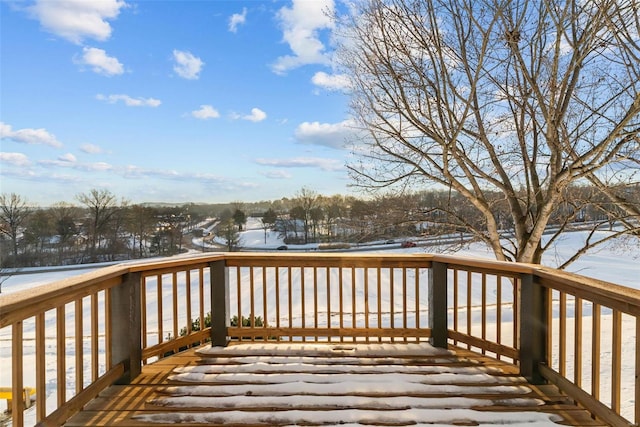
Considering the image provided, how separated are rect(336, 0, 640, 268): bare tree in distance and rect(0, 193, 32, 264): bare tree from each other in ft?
28.5

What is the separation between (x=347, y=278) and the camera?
17344mm

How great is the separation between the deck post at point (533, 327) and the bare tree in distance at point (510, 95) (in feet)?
9.14

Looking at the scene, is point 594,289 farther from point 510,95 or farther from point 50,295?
point 510,95

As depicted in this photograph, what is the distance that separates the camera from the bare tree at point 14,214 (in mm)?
7898

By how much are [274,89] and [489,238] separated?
618 centimetres

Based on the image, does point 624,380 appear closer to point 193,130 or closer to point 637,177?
point 637,177

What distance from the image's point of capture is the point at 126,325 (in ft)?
7.98

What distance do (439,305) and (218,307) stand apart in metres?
2.06

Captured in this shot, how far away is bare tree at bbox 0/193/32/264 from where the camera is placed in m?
7.90

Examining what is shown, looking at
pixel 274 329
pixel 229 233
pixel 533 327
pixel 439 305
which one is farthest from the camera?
pixel 229 233

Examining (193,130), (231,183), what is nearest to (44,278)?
(193,130)

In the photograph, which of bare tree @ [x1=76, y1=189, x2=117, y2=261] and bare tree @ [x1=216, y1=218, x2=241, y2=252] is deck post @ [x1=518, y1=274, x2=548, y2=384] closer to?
bare tree @ [x1=216, y1=218, x2=241, y2=252]

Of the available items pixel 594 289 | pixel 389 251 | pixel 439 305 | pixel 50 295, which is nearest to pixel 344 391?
pixel 439 305

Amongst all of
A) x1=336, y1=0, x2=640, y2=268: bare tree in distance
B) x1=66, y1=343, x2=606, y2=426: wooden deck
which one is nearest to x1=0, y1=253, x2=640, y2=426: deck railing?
x1=66, y1=343, x2=606, y2=426: wooden deck
